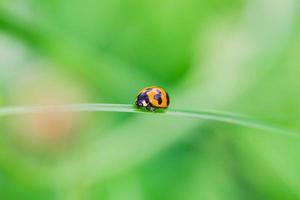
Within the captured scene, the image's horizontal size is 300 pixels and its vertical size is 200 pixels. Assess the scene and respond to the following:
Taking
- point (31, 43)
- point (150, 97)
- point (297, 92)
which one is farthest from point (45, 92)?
point (297, 92)

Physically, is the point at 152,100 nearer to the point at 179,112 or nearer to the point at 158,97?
the point at 158,97

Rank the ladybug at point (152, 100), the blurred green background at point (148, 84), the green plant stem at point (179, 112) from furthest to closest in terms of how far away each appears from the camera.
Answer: the blurred green background at point (148, 84) → the ladybug at point (152, 100) → the green plant stem at point (179, 112)

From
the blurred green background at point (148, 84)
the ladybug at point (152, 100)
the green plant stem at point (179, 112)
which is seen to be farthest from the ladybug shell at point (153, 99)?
the blurred green background at point (148, 84)

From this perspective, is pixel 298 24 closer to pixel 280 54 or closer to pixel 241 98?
pixel 280 54

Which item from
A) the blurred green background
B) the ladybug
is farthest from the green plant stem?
the blurred green background

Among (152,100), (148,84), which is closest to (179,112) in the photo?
(152,100)

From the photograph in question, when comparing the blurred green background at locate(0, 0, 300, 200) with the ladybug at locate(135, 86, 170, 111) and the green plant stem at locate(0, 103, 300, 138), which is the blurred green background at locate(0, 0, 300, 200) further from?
the green plant stem at locate(0, 103, 300, 138)

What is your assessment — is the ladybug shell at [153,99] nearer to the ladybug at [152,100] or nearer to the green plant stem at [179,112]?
the ladybug at [152,100]

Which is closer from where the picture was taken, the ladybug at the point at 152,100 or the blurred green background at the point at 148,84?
the ladybug at the point at 152,100
